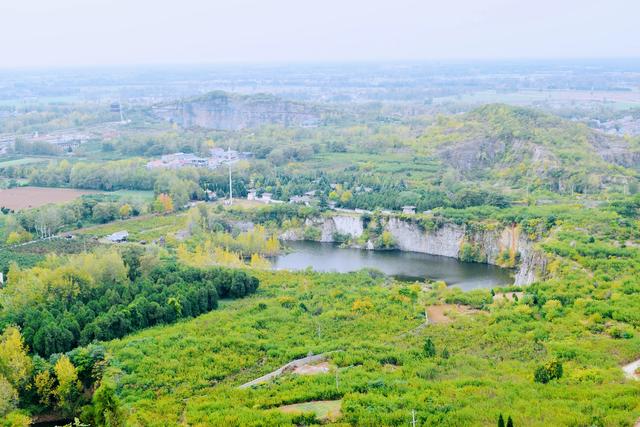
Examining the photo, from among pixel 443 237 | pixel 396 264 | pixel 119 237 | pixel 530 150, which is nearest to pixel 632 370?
pixel 396 264

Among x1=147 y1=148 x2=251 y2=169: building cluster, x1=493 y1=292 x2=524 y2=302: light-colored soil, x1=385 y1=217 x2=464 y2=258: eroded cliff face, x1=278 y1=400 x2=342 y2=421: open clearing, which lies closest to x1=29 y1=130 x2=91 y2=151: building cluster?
x1=147 y1=148 x2=251 y2=169: building cluster

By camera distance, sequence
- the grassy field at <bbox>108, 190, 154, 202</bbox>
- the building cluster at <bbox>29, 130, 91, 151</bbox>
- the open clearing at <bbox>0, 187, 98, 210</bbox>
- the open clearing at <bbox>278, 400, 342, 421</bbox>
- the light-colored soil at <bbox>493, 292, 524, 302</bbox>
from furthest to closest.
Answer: the building cluster at <bbox>29, 130, 91, 151</bbox>, the grassy field at <bbox>108, 190, 154, 202</bbox>, the open clearing at <bbox>0, 187, 98, 210</bbox>, the light-colored soil at <bbox>493, 292, 524, 302</bbox>, the open clearing at <bbox>278, 400, 342, 421</bbox>

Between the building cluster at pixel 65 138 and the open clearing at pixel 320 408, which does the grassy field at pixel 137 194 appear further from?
the open clearing at pixel 320 408

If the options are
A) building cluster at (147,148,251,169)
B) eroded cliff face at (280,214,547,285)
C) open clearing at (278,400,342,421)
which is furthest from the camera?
building cluster at (147,148,251,169)

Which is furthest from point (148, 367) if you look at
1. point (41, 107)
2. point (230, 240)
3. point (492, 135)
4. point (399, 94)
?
point (399, 94)

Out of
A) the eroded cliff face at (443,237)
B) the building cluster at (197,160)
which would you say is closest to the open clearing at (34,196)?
the building cluster at (197,160)

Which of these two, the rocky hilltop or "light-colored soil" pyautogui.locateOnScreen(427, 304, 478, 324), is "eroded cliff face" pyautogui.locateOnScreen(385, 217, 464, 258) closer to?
"light-colored soil" pyautogui.locateOnScreen(427, 304, 478, 324)
